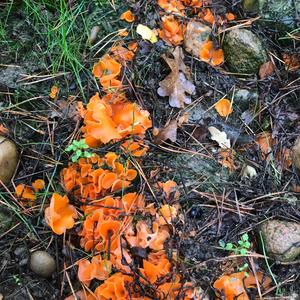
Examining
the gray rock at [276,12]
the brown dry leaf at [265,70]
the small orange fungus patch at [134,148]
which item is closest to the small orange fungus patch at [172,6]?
the gray rock at [276,12]

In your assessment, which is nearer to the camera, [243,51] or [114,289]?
[114,289]

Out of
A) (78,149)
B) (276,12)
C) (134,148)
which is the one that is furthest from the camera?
(276,12)

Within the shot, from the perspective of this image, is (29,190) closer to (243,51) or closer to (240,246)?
(240,246)

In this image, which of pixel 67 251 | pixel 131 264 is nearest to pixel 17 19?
pixel 67 251

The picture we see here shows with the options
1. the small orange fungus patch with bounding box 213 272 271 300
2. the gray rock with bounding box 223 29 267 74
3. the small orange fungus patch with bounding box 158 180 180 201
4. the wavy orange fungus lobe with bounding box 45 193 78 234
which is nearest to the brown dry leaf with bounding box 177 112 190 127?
the small orange fungus patch with bounding box 158 180 180 201

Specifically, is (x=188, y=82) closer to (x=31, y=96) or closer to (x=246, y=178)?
(x=246, y=178)

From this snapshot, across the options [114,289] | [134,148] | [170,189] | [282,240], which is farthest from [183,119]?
[114,289]
